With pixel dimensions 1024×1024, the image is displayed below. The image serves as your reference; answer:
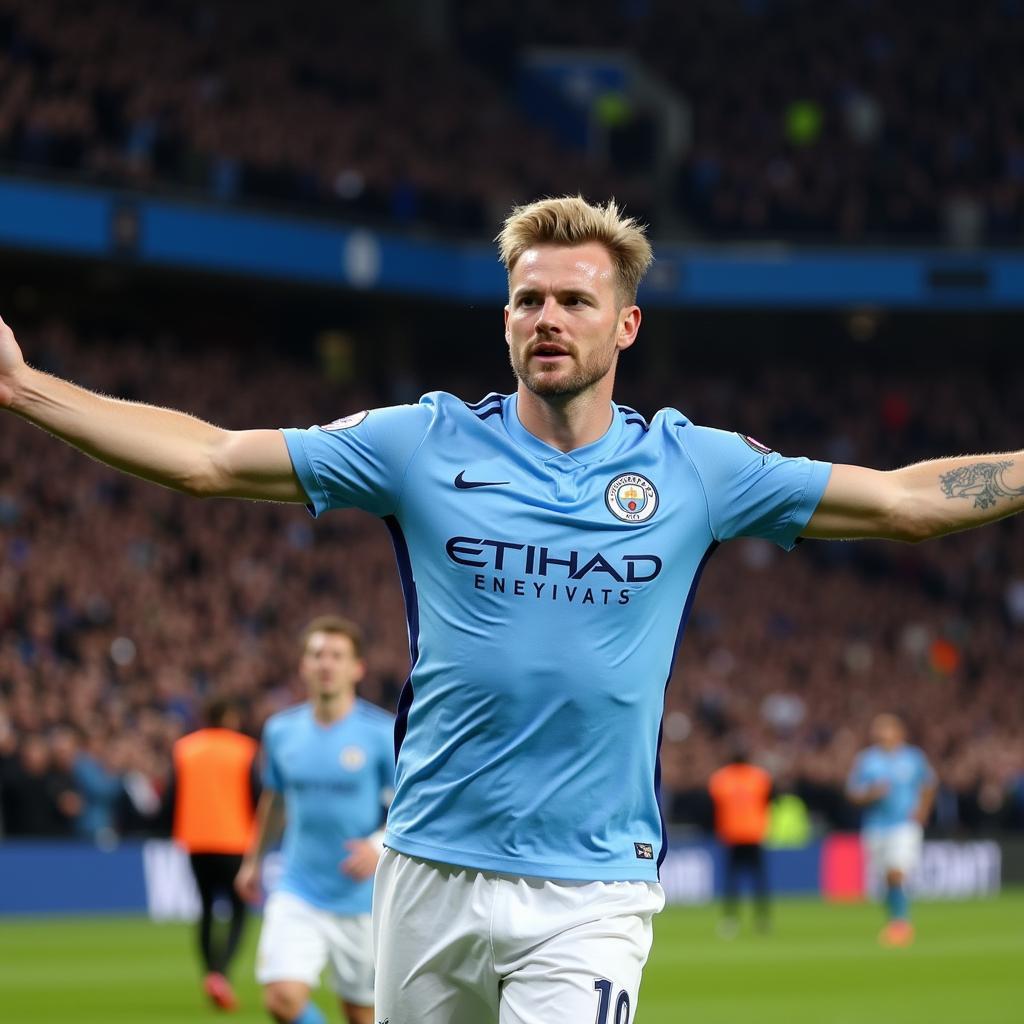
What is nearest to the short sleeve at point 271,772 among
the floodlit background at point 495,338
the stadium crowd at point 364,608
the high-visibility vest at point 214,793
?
the high-visibility vest at point 214,793

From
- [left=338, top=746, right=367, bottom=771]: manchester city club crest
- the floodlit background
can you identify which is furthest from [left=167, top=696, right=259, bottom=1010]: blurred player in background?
[left=338, top=746, right=367, bottom=771]: manchester city club crest

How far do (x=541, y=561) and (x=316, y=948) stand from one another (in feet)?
18.3

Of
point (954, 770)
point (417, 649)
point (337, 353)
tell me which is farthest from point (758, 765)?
point (417, 649)

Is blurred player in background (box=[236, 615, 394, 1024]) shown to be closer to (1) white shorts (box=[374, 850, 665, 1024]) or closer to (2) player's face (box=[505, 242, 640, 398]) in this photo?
(1) white shorts (box=[374, 850, 665, 1024])

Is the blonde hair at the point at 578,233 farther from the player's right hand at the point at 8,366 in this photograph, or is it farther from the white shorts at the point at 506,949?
the white shorts at the point at 506,949

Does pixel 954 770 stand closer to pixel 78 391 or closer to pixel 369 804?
pixel 369 804

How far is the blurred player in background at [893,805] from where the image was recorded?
71.6ft

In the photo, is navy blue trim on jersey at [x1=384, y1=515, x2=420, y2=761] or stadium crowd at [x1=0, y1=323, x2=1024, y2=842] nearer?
navy blue trim on jersey at [x1=384, y1=515, x2=420, y2=761]

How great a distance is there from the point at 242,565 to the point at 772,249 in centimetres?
1360

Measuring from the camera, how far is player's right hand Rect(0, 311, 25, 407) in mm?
4332

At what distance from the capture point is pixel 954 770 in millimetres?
32375

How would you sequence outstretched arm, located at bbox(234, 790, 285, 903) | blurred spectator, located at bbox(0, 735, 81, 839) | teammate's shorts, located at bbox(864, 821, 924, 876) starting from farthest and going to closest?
teammate's shorts, located at bbox(864, 821, 924, 876), blurred spectator, located at bbox(0, 735, 81, 839), outstretched arm, located at bbox(234, 790, 285, 903)

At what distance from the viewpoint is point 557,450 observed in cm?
487

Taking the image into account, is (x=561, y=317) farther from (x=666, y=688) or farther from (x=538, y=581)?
(x=666, y=688)
